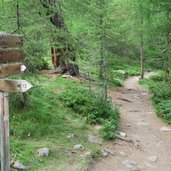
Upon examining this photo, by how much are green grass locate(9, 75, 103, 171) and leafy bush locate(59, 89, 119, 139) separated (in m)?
0.29

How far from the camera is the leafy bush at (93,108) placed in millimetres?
9805

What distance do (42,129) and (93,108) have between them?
2.48m

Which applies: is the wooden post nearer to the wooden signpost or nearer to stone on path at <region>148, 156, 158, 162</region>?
the wooden signpost

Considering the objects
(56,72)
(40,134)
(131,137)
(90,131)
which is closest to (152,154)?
(131,137)

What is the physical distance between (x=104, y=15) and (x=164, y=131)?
586cm

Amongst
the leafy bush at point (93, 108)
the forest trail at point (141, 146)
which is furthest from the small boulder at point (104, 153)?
the leafy bush at point (93, 108)

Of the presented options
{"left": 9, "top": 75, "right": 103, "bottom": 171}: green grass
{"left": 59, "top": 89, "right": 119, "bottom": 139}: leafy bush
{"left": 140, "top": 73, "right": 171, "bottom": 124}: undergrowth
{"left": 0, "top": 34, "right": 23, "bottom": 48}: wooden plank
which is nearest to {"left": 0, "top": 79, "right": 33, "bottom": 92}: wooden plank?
{"left": 0, "top": 34, "right": 23, "bottom": 48}: wooden plank

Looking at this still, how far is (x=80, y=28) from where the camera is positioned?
15328 millimetres

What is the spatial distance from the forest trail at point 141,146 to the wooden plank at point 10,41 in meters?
3.65

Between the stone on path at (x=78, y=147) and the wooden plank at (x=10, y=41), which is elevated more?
the wooden plank at (x=10, y=41)

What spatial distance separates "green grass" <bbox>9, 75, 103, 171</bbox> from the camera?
6977mm

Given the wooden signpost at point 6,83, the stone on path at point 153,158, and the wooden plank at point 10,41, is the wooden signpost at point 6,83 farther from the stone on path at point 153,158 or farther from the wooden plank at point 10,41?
the stone on path at point 153,158

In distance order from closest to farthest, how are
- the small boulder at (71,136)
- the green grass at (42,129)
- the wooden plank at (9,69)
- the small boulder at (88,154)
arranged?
the wooden plank at (9,69) → the green grass at (42,129) → the small boulder at (88,154) → the small boulder at (71,136)

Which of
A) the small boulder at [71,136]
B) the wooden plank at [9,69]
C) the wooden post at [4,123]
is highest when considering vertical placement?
the wooden plank at [9,69]
